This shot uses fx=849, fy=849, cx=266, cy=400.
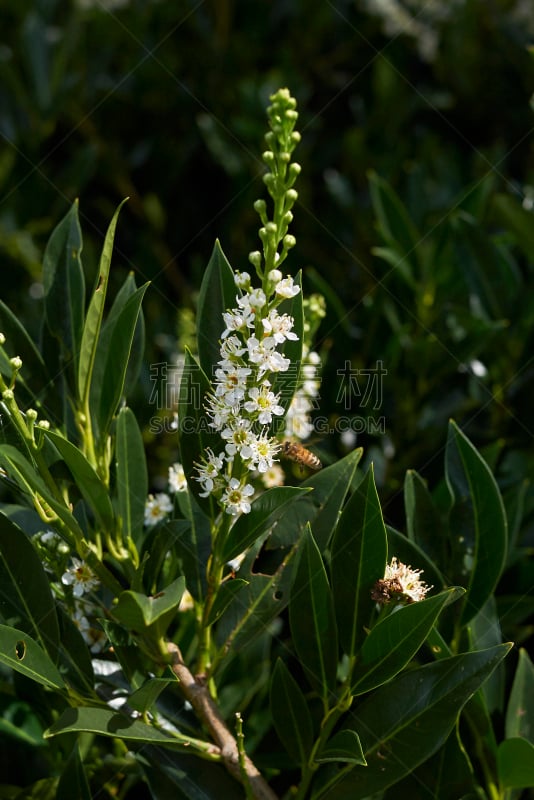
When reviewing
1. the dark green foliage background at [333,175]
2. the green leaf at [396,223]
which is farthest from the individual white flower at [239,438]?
the green leaf at [396,223]

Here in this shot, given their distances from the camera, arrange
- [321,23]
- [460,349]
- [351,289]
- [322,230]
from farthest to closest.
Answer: [321,23]
[322,230]
[351,289]
[460,349]

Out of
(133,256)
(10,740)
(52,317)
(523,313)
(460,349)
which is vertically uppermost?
(523,313)

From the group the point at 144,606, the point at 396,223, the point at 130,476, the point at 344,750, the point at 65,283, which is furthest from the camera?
the point at 396,223

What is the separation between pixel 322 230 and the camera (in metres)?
3.12

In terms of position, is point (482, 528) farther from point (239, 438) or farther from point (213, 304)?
point (213, 304)

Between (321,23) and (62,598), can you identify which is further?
(321,23)

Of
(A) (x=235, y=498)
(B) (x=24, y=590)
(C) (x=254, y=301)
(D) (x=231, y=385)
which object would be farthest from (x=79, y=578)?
(C) (x=254, y=301)

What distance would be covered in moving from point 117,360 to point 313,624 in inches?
19.0

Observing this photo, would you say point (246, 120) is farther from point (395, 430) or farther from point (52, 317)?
point (52, 317)

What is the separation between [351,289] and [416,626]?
71.6 inches

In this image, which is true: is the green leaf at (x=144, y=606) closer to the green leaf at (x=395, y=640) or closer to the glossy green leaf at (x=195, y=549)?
the glossy green leaf at (x=195, y=549)

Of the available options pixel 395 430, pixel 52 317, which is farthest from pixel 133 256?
pixel 52 317

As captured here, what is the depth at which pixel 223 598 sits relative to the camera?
4.00 feet

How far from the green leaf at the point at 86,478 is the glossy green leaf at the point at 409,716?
1.52ft
